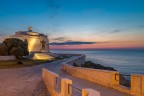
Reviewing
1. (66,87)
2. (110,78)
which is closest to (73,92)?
(66,87)

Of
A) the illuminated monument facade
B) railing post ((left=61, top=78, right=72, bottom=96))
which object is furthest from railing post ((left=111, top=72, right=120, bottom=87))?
the illuminated monument facade

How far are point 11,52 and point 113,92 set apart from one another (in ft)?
69.6

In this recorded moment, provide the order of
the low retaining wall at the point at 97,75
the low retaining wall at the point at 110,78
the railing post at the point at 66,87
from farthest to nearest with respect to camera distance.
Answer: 1. the low retaining wall at the point at 97,75
2. the low retaining wall at the point at 110,78
3. the railing post at the point at 66,87

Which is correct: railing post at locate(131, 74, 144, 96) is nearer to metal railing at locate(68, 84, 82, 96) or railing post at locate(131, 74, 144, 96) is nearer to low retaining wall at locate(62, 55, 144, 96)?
low retaining wall at locate(62, 55, 144, 96)

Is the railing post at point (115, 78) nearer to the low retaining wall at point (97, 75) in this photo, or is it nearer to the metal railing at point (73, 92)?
the low retaining wall at point (97, 75)

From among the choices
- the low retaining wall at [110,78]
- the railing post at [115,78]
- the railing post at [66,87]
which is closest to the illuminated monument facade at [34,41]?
the low retaining wall at [110,78]

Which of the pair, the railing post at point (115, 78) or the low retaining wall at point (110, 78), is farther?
the railing post at point (115, 78)

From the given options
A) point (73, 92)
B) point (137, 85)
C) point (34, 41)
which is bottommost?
point (73, 92)

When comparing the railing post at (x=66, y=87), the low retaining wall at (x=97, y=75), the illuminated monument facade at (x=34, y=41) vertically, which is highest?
the illuminated monument facade at (x=34, y=41)

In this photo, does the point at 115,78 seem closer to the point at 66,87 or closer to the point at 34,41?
the point at 66,87

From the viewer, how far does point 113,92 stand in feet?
33.1

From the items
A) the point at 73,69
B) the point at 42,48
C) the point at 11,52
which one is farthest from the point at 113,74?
the point at 42,48

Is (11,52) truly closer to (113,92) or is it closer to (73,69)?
(73,69)

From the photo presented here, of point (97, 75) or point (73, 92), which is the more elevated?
point (97, 75)
